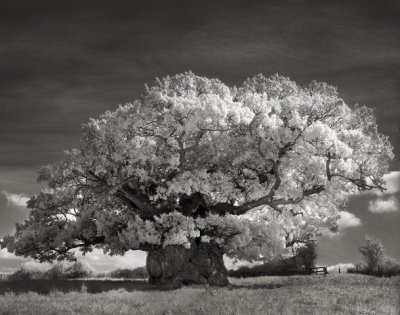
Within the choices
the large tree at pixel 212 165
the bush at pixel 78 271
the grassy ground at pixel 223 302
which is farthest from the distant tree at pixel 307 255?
the grassy ground at pixel 223 302

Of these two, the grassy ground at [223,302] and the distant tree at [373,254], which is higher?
the distant tree at [373,254]

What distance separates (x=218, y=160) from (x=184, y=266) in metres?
7.80

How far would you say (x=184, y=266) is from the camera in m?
35.3

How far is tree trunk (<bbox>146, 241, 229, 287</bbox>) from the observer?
35031mm

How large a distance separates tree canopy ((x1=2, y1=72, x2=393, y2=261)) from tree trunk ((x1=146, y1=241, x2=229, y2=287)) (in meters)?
1.02

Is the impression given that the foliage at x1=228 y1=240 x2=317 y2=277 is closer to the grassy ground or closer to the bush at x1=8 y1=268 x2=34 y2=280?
the bush at x1=8 y1=268 x2=34 y2=280

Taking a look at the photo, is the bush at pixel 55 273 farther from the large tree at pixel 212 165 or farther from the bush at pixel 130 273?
the large tree at pixel 212 165

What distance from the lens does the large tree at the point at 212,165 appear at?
107ft

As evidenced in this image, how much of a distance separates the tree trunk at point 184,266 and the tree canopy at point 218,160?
1.02 meters

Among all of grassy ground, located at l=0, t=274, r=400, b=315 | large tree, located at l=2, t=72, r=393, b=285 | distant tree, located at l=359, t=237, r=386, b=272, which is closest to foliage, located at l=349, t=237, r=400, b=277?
distant tree, located at l=359, t=237, r=386, b=272

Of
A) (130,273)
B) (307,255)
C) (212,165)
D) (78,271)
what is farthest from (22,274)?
(307,255)

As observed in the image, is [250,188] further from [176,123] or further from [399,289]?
[399,289]

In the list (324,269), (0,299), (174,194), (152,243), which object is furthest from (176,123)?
(324,269)

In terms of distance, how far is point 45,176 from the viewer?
3438cm
